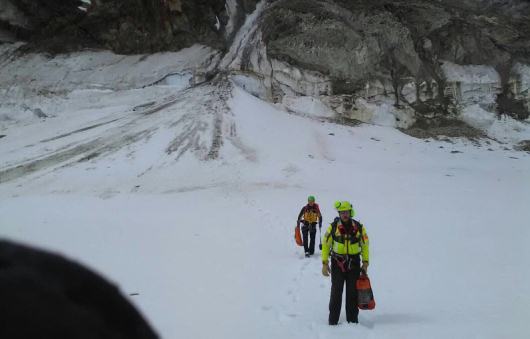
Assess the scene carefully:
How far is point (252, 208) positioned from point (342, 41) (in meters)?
23.1

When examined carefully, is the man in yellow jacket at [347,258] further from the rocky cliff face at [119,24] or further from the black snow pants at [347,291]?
the rocky cliff face at [119,24]

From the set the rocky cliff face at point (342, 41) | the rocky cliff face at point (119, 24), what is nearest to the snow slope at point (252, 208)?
the rocky cliff face at point (342, 41)

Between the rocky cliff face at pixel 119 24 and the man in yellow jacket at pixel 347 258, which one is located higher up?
the rocky cliff face at pixel 119 24

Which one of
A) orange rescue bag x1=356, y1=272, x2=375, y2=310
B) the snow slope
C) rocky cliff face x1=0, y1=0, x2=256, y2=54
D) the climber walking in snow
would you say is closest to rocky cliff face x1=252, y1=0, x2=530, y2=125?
the snow slope

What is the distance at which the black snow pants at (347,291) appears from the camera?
601 centimetres

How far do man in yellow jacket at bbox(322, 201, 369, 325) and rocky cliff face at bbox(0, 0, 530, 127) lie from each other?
27397 millimetres

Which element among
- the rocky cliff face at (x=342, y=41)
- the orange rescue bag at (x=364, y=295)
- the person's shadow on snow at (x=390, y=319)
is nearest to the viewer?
the orange rescue bag at (x=364, y=295)

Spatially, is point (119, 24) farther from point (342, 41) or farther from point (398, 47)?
point (398, 47)

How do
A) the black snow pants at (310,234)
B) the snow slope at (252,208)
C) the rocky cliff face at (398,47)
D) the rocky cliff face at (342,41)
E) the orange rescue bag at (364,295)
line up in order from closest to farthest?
the orange rescue bag at (364,295)
the snow slope at (252,208)
the black snow pants at (310,234)
the rocky cliff face at (342,41)
the rocky cliff face at (398,47)

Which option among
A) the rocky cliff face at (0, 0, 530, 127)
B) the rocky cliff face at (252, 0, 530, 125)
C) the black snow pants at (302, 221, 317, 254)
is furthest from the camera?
the rocky cliff face at (252, 0, 530, 125)

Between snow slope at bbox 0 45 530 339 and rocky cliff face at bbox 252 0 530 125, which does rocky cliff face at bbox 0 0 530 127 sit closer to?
rocky cliff face at bbox 252 0 530 125

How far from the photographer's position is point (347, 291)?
Answer: 6027 mm

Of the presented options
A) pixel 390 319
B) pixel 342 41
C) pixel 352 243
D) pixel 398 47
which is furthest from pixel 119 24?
pixel 390 319

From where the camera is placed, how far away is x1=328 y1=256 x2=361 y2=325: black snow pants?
19.7ft
